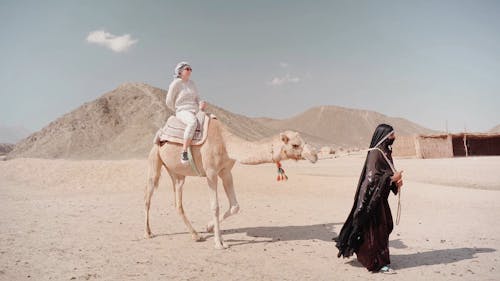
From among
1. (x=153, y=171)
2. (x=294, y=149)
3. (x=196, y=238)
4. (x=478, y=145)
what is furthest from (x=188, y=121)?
(x=478, y=145)

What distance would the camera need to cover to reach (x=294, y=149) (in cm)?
718

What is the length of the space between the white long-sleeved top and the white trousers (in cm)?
16

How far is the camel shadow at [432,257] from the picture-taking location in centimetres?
665

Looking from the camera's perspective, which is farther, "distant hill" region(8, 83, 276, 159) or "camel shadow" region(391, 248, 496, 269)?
"distant hill" region(8, 83, 276, 159)

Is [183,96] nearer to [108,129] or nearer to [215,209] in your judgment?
[215,209]

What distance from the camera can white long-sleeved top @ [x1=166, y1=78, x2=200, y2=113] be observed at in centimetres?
829

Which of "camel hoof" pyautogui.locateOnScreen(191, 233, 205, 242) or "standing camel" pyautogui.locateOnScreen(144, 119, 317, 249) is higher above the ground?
"standing camel" pyautogui.locateOnScreen(144, 119, 317, 249)

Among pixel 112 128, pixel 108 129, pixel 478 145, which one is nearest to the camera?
pixel 478 145

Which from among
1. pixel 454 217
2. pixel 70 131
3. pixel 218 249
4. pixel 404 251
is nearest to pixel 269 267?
pixel 218 249

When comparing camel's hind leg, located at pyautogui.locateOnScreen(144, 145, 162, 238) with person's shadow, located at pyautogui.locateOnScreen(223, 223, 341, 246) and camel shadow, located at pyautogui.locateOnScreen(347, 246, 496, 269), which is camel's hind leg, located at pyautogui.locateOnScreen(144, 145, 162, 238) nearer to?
person's shadow, located at pyautogui.locateOnScreen(223, 223, 341, 246)

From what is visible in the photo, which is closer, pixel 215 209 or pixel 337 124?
pixel 215 209

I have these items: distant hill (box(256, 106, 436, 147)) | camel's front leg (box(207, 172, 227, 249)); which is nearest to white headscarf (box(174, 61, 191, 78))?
camel's front leg (box(207, 172, 227, 249))

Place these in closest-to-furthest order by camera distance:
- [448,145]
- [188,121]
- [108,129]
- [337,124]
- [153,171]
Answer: [188,121]
[153,171]
[448,145]
[108,129]
[337,124]

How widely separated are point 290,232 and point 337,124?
14348 cm
